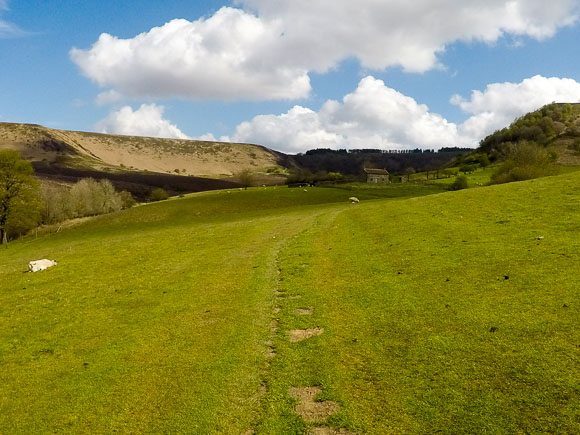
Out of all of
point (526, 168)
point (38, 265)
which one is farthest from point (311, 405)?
point (526, 168)

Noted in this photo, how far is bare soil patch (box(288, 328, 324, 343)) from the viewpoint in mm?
13103

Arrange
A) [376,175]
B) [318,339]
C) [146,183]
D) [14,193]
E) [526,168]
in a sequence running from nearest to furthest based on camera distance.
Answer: [318,339], [526,168], [14,193], [376,175], [146,183]

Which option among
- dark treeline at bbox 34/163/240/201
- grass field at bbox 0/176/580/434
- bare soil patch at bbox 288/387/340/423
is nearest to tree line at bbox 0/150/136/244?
dark treeline at bbox 34/163/240/201

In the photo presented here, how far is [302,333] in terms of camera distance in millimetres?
13539

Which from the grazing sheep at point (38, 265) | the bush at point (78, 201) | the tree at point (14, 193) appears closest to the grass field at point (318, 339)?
the grazing sheep at point (38, 265)

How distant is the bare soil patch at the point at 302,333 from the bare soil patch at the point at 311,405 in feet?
9.75

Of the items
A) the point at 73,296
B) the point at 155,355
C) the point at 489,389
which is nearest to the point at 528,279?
the point at 489,389

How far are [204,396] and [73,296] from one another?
14.5 meters

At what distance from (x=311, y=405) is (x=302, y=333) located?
4247 mm

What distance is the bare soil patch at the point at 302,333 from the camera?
13103mm

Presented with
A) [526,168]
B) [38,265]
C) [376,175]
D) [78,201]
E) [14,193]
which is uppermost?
[376,175]

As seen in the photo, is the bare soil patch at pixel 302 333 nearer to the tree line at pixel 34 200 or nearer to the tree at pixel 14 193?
the tree line at pixel 34 200

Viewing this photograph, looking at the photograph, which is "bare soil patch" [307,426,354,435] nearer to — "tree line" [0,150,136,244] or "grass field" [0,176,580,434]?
"grass field" [0,176,580,434]

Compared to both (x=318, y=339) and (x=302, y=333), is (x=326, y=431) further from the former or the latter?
(x=302, y=333)
